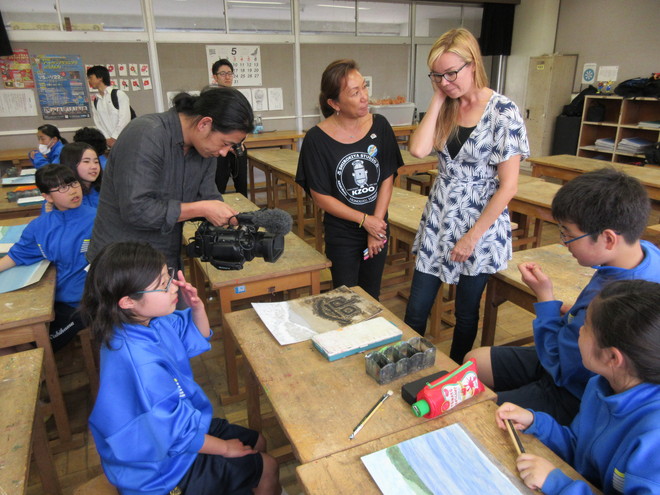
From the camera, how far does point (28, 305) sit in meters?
1.73

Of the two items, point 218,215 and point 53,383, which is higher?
point 218,215

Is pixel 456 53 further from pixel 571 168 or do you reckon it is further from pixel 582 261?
pixel 571 168

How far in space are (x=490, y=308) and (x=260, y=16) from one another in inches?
217

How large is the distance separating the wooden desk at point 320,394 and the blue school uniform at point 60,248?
1147mm

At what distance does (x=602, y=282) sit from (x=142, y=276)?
119 centimetres

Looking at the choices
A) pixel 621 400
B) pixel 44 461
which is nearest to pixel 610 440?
pixel 621 400

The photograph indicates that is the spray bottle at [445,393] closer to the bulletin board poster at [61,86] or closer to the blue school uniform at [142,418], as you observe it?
the blue school uniform at [142,418]

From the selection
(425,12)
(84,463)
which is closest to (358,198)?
(84,463)

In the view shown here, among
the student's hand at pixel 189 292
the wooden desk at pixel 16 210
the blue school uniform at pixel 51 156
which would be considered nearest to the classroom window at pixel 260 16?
the blue school uniform at pixel 51 156

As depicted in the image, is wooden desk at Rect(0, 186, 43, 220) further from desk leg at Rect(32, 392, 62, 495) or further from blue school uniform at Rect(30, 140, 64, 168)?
desk leg at Rect(32, 392, 62, 495)

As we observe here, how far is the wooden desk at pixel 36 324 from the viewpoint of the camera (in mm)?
1645

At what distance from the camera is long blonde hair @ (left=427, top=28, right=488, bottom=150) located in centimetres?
155

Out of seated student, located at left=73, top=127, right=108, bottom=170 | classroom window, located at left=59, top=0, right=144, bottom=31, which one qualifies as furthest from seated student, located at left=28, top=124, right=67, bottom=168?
classroom window, located at left=59, top=0, right=144, bottom=31

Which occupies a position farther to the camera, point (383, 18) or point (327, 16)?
point (383, 18)
